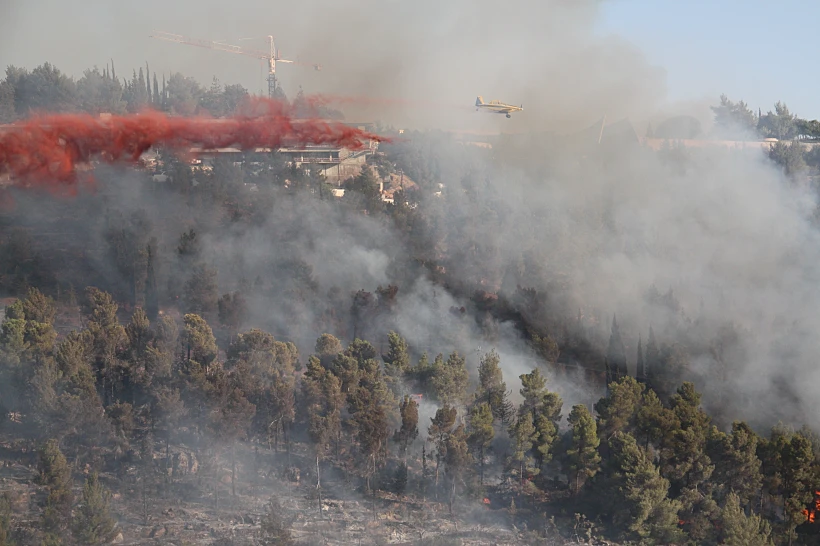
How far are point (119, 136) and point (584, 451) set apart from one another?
30.0 meters

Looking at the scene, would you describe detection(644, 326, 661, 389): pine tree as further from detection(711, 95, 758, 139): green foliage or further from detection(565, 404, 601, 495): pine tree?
detection(711, 95, 758, 139): green foliage

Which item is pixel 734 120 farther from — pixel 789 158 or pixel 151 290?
pixel 151 290

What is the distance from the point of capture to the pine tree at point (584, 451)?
28.6 meters

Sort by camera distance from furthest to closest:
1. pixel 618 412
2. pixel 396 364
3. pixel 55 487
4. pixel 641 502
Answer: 1. pixel 396 364
2. pixel 618 412
3. pixel 641 502
4. pixel 55 487

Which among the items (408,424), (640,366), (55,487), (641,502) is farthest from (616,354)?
(55,487)

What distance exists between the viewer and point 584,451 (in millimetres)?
28734

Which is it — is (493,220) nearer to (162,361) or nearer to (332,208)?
(332,208)

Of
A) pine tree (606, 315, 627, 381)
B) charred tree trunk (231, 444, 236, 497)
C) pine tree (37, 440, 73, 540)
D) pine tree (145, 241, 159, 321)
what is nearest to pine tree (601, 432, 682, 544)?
pine tree (606, 315, 627, 381)

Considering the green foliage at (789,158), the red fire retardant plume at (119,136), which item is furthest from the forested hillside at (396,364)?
the green foliage at (789,158)

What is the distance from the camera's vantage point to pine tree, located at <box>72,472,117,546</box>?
24.6 m

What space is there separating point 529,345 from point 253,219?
18.6 metres

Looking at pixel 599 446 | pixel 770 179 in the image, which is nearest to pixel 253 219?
pixel 599 446

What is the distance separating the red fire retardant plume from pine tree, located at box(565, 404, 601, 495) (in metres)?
27.4

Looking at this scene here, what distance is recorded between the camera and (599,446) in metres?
29.9
